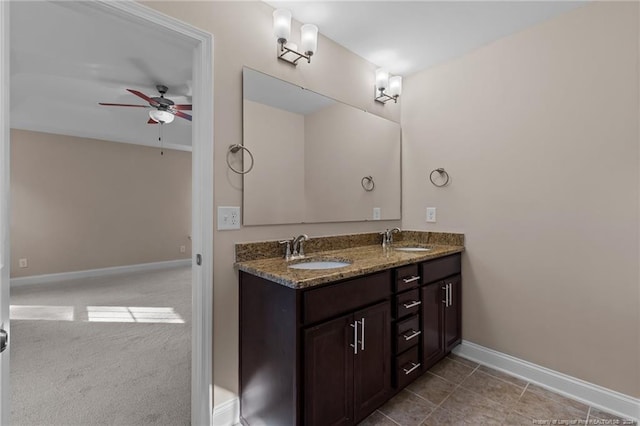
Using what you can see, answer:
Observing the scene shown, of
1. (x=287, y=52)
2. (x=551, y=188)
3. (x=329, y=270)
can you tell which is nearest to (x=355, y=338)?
(x=329, y=270)

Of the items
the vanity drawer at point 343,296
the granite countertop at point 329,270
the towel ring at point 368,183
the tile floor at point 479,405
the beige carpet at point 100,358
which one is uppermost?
the towel ring at point 368,183

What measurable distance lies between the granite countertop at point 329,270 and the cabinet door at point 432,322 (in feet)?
0.77

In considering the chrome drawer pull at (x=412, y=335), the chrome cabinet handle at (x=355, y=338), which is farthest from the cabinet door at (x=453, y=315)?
the chrome cabinet handle at (x=355, y=338)

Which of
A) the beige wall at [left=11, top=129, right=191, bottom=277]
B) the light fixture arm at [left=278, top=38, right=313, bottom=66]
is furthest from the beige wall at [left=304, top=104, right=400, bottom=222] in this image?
the beige wall at [left=11, top=129, right=191, bottom=277]

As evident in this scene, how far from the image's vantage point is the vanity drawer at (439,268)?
192 centimetres

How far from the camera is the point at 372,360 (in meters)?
1.55

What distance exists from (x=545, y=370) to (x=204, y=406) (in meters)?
2.12

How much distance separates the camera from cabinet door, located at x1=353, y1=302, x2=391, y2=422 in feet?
4.85

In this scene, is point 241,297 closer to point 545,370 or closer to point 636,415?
point 545,370

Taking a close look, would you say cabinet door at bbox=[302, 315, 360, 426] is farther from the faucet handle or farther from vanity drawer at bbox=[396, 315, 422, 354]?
the faucet handle

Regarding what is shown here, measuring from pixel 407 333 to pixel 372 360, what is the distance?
1.11ft

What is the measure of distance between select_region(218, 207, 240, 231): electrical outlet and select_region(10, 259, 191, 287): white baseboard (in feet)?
15.6

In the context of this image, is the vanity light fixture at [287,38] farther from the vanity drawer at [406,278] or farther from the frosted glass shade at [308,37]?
the vanity drawer at [406,278]

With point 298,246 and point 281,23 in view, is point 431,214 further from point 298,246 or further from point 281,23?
point 281,23
